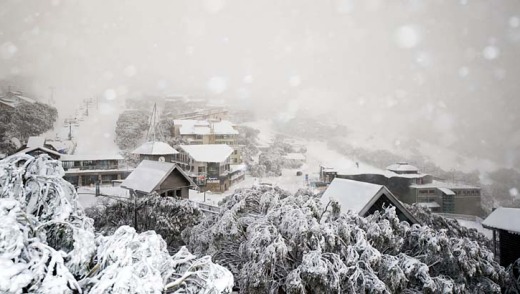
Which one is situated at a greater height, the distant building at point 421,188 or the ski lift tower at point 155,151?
the ski lift tower at point 155,151

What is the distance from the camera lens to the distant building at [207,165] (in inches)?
886

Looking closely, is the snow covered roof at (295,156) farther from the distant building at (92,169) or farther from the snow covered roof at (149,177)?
the snow covered roof at (149,177)

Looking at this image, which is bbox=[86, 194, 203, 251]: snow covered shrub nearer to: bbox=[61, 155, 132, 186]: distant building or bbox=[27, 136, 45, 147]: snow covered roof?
bbox=[61, 155, 132, 186]: distant building

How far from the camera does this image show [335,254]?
5738 millimetres

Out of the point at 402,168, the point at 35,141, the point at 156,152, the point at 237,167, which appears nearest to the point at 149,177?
the point at 156,152

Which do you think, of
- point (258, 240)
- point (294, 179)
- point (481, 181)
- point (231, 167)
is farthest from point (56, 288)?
point (481, 181)

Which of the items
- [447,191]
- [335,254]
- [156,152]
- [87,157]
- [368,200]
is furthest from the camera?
[447,191]

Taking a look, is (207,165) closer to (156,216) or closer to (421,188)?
(156,216)

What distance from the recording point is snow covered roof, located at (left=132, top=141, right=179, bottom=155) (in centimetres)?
2323

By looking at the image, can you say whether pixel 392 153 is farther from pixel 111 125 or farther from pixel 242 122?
pixel 111 125

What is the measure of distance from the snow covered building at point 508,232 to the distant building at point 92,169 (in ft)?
63.1

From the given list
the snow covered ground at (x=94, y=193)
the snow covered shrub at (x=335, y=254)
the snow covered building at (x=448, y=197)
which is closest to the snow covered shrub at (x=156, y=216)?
the snow covered shrub at (x=335, y=254)

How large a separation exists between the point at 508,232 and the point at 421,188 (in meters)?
15.5

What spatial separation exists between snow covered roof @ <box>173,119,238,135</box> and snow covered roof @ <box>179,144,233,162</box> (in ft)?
6.11
